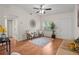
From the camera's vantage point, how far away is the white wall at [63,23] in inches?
76.1

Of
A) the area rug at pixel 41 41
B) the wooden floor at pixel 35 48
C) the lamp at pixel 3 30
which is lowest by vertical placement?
the wooden floor at pixel 35 48

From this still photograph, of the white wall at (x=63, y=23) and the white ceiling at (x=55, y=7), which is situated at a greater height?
the white ceiling at (x=55, y=7)

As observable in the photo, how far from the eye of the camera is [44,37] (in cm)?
202

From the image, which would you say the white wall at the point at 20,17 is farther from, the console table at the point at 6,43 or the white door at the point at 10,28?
the console table at the point at 6,43

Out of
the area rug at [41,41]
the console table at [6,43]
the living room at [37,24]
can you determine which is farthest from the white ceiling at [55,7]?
the console table at [6,43]

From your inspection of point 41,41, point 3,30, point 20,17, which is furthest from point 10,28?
point 41,41

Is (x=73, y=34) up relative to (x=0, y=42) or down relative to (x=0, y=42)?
up

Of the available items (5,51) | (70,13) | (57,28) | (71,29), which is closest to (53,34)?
(57,28)

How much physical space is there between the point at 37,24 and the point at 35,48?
0.42m

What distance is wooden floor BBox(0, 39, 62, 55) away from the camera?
77.9 inches

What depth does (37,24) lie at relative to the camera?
2006 millimetres
